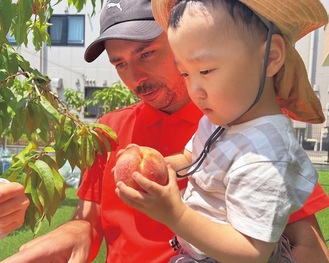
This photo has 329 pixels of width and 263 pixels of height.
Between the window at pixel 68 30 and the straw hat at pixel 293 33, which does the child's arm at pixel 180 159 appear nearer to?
the straw hat at pixel 293 33

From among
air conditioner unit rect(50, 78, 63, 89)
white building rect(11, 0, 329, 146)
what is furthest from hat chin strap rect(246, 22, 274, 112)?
air conditioner unit rect(50, 78, 63, 89)

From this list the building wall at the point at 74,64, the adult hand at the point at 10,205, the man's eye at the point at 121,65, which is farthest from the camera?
the building wall at the point at 74,64

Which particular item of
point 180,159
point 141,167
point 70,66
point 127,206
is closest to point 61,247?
point 127,206

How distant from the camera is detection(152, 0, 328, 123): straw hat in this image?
46.8 inches

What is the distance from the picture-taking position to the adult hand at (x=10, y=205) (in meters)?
1.34

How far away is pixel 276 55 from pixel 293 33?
0.08m

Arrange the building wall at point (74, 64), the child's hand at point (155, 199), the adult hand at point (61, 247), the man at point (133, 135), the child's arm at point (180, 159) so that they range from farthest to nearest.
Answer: the building wall at point (74, 64) → the man at point (133, 135) → the adult hand at point (61, 247) → the child's arm at point (180, 159) → the child's hand at point (155, 199)

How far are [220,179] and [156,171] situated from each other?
17 centimetres

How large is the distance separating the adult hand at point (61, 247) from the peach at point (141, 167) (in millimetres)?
598

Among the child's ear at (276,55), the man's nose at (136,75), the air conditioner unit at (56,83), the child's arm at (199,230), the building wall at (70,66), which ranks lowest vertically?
the air conditioner unit at (56,83)

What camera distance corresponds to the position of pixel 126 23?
1811 mm

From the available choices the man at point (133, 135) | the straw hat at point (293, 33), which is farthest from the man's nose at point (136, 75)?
the straw hat at point (293, 33)

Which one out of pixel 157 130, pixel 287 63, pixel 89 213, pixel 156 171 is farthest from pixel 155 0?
pixel 89 213

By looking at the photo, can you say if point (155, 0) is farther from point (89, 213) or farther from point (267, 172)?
point (89, 213)
